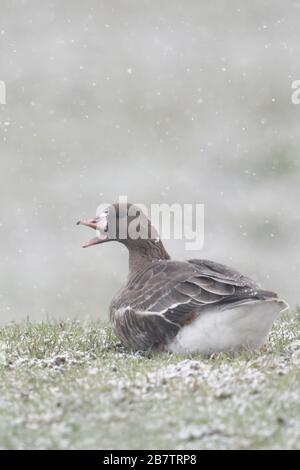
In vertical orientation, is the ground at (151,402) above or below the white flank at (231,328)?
below

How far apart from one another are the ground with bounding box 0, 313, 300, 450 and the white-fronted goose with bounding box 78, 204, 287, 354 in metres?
0.24

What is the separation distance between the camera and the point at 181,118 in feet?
112

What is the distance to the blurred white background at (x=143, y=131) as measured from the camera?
26.7 m

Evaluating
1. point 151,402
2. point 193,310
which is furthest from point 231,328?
point 151,402

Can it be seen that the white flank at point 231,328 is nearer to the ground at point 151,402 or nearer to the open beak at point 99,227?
the ground at point 151,402

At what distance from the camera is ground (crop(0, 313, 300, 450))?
6266 millimetres

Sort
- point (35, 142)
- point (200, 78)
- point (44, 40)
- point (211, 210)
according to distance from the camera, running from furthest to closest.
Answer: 1. point (44, 40)
2. point (200, 78)
3. point (35, 142)
4. point (211, 210)

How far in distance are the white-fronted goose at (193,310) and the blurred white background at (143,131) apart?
36.6ft

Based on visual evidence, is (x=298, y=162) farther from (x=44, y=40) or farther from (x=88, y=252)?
(x=44, y=40)

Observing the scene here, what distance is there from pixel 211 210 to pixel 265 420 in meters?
21.6

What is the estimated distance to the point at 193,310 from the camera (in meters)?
9.53

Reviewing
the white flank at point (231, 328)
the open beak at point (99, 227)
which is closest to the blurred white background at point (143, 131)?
the open beak at point (99, 227)

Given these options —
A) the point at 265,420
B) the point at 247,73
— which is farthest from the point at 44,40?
the point at 265,420

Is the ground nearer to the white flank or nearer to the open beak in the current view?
the white flank
